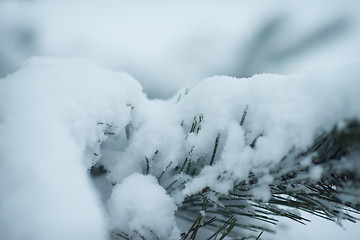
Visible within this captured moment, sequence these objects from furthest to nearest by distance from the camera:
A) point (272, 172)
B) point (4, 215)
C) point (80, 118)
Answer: point (80, 118) → point (272, 172) → point (4, 215)

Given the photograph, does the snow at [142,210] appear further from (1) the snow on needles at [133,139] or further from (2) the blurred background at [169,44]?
(2) the blurred background at [169,44]

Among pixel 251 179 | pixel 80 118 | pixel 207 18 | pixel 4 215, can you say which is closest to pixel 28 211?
pixel 4 215

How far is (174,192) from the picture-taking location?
80 centimetres

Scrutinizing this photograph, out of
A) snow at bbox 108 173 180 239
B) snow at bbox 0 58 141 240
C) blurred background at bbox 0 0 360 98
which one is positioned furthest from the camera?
blurred background at bbox 0 0 360 98

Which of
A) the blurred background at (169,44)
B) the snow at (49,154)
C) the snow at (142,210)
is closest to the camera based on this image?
the snow at (49,154)

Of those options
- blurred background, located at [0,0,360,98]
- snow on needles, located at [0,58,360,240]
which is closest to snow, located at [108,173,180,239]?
snow on needles, located at [0,58,360,240]

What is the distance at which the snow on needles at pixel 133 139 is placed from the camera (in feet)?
1.70

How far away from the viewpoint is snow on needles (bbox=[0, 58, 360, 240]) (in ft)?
1.70

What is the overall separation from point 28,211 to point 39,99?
33 centimetres

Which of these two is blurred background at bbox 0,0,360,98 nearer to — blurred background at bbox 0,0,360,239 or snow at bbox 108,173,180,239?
blurred background at bbox 0,0,360,239

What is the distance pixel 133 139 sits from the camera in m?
0.94

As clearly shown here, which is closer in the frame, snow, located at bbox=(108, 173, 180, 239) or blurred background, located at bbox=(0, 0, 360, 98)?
snow, located at bbox=(108, 173, 180, 239)

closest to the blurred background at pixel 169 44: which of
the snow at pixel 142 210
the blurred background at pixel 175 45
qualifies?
the blurred background at pixel 175 45

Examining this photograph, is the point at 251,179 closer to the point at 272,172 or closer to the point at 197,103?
the point at 272,172
